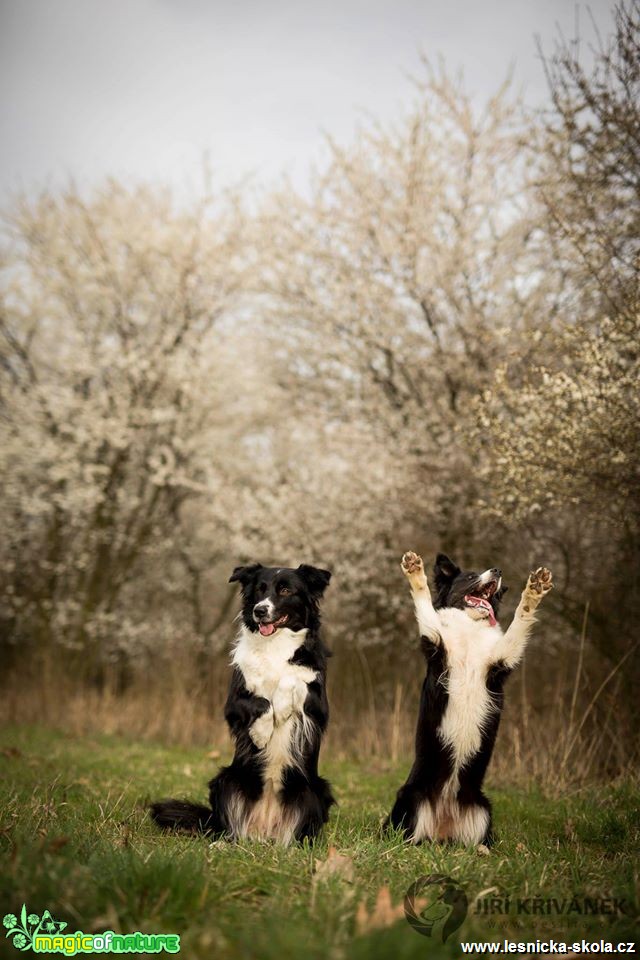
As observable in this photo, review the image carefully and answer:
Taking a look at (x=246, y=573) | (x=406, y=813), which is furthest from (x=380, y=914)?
(x=246, y=573)

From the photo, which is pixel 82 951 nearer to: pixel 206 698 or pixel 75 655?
pixel 206 698

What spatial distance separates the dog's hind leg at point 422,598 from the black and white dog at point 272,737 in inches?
26.9

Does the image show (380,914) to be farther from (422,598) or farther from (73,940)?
(422,598)

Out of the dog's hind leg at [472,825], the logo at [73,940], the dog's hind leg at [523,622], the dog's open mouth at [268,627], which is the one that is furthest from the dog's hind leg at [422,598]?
the logo at [73,940]

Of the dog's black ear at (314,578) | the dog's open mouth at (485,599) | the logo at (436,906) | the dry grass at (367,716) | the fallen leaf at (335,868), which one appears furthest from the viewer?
the dry grass at (367,716)

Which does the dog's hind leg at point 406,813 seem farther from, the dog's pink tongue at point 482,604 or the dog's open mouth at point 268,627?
the dog's open mouth at point 268,627

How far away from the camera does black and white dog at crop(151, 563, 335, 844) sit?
12.6 ft

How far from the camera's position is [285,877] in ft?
9.07

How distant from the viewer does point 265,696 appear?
12.9ft

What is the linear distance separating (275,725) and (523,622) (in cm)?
146

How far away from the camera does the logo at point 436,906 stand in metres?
2.42

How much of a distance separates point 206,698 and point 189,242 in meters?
8.97

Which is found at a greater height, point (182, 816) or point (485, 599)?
point (485, 599)

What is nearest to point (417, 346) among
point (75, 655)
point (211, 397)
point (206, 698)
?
point (211, 397)
